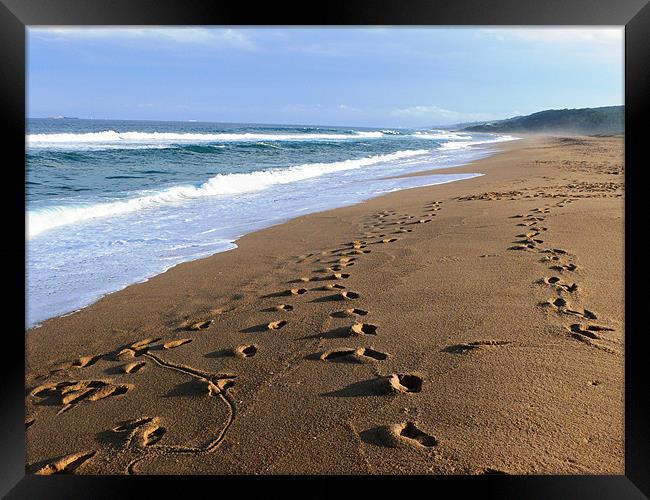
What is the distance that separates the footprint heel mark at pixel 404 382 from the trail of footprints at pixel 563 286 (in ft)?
3.39

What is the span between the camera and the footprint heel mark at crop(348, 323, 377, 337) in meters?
3.15

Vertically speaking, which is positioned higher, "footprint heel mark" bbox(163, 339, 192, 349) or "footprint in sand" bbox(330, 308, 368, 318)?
"footprint in sand" bbox(330, 308, 368, 318)

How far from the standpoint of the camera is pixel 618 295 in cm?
359

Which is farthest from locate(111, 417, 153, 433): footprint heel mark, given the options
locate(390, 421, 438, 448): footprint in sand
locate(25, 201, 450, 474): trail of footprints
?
locate(390, 421, 438, 448): footprint in sand

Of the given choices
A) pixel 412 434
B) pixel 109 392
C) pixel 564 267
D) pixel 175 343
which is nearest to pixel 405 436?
pixel 412 434

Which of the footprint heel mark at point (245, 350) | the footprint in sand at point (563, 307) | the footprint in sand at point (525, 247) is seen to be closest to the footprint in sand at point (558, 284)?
the footprint in sand at point (563, 307)

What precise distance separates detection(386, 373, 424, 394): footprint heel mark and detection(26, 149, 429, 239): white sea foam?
3.14m

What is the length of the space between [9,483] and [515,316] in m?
2.73

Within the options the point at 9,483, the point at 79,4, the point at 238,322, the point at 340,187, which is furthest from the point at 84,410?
the point at 340,187

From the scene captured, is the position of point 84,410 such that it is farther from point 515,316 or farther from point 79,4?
point 515,316

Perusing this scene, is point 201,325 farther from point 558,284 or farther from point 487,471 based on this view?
point 558,284

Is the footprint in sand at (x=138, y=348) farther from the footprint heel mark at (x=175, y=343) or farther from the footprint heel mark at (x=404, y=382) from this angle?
the footprint heel mark at (x=404, y=382)

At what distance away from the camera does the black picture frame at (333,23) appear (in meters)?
1.86

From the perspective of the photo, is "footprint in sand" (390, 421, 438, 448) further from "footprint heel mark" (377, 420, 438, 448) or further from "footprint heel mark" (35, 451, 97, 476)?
"footprint heel mark" (35, 451, 97, 476)
